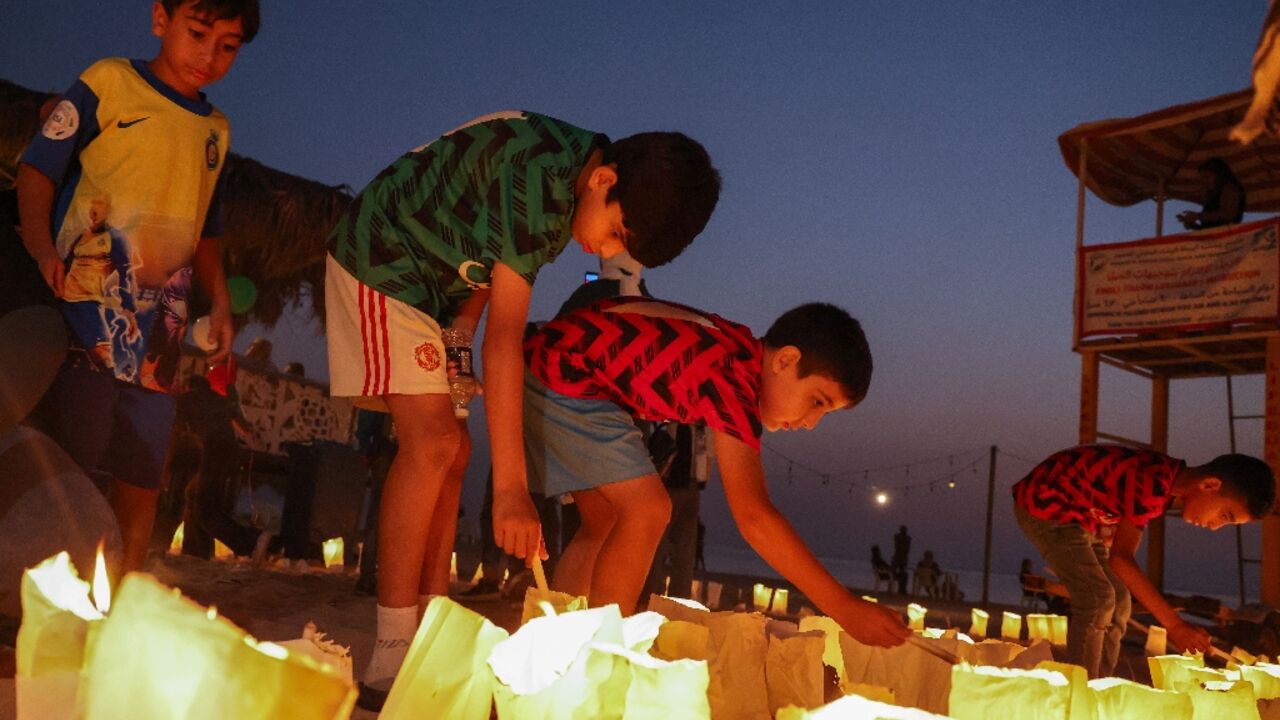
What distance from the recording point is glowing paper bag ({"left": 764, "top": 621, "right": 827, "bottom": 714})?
2.11 meters

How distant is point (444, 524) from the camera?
259 centimetres

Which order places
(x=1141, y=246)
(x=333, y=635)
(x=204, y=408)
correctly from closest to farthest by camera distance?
1. (x=333, y=635)
2. (x=204, y=408)
3. (x=1141, y=246)

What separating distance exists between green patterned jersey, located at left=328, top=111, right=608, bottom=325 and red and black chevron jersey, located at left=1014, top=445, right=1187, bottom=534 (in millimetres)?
3261

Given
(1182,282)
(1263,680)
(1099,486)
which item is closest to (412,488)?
(1263,680)

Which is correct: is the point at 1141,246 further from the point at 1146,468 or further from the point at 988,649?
the point at 988,649

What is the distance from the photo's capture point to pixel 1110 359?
401 inches

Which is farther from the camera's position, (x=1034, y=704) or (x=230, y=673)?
(x=1034, y=704)

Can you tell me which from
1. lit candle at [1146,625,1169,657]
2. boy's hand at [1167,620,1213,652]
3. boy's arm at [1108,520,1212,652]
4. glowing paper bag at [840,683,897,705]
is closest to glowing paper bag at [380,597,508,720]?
glowing paper bag at [840,683,897,705]

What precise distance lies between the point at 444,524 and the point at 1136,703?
1.66 m

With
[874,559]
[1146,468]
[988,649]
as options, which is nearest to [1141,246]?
[1146,468]

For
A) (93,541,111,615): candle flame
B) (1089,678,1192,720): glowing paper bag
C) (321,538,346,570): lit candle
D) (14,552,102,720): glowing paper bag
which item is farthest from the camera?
(321,538,346,570): lit candle

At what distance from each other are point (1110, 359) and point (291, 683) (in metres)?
10.7

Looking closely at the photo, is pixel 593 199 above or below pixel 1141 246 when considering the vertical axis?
below

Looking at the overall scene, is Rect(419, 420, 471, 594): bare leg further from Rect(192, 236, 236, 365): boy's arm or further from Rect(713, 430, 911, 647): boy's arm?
Rect(192, 236, 236, 365): boy's arm
